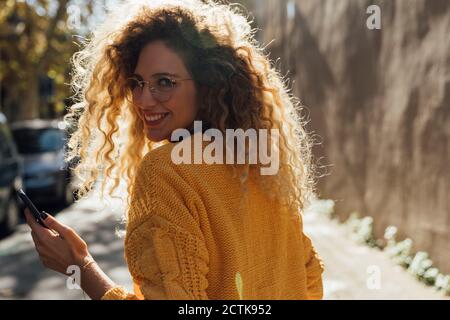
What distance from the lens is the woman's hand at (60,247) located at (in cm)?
167

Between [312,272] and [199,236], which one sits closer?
[199,236]

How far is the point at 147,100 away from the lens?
185 centimetres

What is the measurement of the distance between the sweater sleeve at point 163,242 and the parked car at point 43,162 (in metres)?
10.3

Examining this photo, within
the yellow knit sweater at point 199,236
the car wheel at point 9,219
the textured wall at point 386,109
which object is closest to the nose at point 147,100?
the yellow knit sweater at point 199,236

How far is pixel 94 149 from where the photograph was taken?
214 centimetres

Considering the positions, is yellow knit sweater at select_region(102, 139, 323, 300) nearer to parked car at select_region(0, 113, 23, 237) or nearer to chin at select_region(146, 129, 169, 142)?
chin at select_region(146, 129, 169, 142)

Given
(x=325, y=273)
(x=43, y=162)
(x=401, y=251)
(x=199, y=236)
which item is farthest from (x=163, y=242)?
(x=43, y=162)

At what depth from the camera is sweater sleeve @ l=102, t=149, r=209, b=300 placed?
58.3 inches

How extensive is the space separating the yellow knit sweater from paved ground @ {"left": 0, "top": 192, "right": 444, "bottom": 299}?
3121 millimetres

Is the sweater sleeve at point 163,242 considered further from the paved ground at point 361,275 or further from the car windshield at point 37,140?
the car windshield at point 37,140

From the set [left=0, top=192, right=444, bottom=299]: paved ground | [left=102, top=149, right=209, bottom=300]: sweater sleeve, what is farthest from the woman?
[left=0, top=192, right=444, bottom=299]: paved ground

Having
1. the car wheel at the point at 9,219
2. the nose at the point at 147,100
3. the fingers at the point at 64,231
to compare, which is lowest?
the car wheel at the point at 9,219

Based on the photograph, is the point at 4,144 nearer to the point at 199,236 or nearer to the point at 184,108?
the point at 184,108

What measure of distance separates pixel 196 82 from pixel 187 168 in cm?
35
